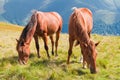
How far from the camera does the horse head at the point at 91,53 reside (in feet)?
50.7

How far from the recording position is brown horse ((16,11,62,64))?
1723 cm

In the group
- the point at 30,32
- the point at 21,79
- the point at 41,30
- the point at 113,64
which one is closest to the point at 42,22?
the point at 41,30

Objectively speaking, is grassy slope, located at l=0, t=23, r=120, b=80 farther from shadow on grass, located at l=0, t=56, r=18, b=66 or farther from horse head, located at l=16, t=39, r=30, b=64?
horse head, located at l=16, t=39, r=30, b=64

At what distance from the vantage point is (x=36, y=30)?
19312 mm

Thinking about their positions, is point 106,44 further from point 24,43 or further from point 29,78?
point 29,78

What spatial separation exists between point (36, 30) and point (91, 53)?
4.92 m

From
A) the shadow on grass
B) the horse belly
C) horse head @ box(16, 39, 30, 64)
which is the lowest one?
the shadow on grass

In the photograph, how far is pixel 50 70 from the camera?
51.1 feet

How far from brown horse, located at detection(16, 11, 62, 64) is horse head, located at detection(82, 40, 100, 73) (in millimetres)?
3369

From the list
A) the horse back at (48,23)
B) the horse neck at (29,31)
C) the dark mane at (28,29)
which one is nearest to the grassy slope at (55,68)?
the horse neck at (29,31)

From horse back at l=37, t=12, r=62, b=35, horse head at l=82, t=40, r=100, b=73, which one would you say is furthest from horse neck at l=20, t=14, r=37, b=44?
horse head at l=82, t=40, r=100, b=73

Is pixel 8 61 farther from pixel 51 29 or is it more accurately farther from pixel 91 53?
pixel 91 53

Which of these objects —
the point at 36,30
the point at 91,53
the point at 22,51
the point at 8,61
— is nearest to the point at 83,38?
the point at 91,53

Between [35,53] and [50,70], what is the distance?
224 inches
